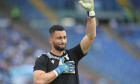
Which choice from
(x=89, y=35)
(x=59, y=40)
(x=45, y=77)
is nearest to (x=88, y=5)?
(x=89, y=35)

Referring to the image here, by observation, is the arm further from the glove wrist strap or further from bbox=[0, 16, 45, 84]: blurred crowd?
bbox=[0, 16, 45, 84]: blurred crowd

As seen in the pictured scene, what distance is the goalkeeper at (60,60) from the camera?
15.9 ft

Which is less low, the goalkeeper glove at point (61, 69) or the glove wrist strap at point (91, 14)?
the glove wrist strap at point (91, 14)

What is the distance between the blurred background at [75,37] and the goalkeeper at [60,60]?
10.1m

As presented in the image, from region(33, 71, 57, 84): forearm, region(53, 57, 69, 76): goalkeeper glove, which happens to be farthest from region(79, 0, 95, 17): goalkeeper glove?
region(33, 71, 57, 84): forearm

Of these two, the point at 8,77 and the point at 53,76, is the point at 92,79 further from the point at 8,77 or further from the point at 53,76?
the point at 53,76

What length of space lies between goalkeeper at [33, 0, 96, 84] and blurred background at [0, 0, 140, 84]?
10069mm

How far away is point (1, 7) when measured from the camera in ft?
72.6

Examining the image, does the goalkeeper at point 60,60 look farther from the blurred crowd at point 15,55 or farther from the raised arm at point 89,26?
the blurred crowd at point 15,55

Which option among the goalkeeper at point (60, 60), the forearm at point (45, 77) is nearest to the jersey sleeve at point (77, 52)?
the goalkeeper at point (60, 60)

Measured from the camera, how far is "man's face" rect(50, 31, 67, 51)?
5059 mm

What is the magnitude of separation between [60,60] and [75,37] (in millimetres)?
15406

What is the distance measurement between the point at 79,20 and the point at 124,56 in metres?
4.23

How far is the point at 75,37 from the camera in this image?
20.5m
